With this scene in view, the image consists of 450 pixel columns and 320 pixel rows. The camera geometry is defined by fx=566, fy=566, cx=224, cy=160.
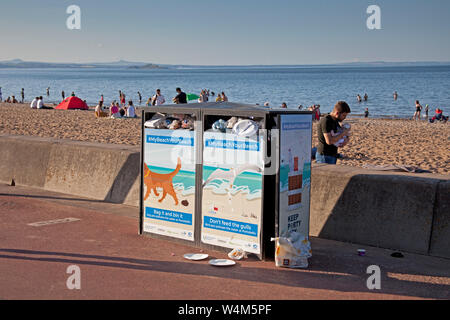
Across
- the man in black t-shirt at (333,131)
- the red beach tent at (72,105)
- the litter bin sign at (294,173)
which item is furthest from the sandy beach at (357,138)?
the red beach tent at (72,105)

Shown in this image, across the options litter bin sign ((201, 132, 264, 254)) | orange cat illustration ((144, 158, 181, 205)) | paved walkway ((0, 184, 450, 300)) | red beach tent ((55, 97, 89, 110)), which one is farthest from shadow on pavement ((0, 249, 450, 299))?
red beach tent ((55, 97, 89, 110))

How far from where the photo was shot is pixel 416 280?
533 cm

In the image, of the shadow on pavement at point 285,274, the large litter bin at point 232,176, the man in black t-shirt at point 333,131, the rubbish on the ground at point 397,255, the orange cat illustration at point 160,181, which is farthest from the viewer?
the man in black t-shirt at point 333,131

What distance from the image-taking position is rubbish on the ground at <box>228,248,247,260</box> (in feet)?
19.7

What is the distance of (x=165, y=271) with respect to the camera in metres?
5.50

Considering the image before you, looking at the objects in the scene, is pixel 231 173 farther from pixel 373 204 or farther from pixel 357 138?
pixel 357 138

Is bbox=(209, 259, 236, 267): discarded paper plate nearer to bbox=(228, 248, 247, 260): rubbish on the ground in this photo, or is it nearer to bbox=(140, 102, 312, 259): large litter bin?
bbox=(228, 248, 247, 260): rubbish on the ground

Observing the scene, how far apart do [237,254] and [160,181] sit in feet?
4.59

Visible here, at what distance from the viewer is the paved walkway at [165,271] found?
4891 millimetres

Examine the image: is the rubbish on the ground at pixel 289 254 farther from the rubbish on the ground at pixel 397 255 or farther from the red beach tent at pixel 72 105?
the red beach tent at pixel 72 105

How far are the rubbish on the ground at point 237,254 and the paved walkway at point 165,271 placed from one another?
0.09 metres

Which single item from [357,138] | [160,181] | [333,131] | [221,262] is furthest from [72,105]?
→ [221,262]
